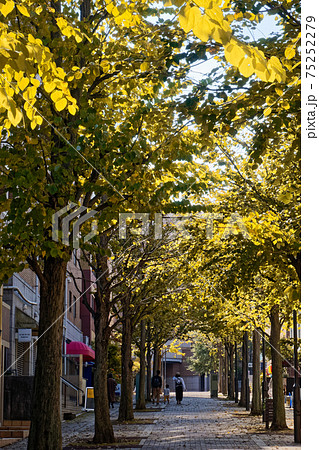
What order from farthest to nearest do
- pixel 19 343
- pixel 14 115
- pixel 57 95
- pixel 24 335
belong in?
pixel 19 343 < pixel 24 335 < pixel 57 95 < pixel 14 115

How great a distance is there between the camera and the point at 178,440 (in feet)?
62.6

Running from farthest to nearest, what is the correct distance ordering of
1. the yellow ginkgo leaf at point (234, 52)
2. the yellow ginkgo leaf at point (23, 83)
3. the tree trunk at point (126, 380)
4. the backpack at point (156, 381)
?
the backpack at point (156, 381), the tree trunk at point (126, 380), the yellow ginkgo leaf at point (23, 83), the yellow ginkgo leaf at point (234, 52)

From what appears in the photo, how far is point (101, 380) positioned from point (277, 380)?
20.4ft

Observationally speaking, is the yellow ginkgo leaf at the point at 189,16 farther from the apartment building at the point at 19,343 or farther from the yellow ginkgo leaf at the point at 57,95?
the apartment building at the point at 19,343

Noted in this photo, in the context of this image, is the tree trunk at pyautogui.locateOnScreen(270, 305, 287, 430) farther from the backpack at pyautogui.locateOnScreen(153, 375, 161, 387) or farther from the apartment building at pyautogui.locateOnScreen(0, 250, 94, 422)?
the backpack at pyautogui.locateOnScreen(153, 375, 161, 387)

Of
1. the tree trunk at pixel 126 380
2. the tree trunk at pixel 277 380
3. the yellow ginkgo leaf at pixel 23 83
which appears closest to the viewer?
the yellow ginkgo leaf at pixel 23 83

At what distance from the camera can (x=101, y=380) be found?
18922 mm

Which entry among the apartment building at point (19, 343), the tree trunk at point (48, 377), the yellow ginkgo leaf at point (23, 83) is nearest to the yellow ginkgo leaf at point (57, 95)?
the yellow ginkgo leaf at point (23, 83)

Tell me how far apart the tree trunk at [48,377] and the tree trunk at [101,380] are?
21.9 ft

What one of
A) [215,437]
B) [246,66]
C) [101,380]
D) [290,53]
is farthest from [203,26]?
[215,437]

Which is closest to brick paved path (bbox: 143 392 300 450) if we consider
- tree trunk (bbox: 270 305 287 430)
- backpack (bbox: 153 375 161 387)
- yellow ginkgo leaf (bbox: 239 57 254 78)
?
tree trunk (bbox: 270 305 287 430)

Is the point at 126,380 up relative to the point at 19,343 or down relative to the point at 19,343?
down

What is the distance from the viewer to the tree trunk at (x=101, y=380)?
18.1 m

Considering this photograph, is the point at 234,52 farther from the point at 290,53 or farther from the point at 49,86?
the point at 290,53
